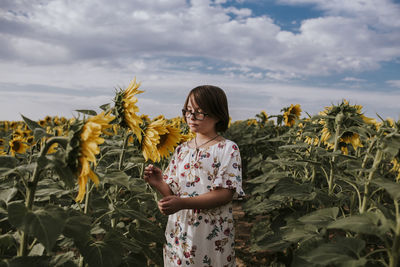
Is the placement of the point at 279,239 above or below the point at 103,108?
below

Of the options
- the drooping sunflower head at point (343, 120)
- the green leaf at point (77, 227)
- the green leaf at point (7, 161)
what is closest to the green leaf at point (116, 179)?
the green leaf at point (77, 227)

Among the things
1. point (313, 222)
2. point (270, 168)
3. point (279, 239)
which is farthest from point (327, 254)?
point (270, 168)

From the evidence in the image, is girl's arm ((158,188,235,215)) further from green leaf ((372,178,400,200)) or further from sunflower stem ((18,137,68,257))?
green leaf ((372,178,400,200))

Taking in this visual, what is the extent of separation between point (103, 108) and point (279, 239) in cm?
138

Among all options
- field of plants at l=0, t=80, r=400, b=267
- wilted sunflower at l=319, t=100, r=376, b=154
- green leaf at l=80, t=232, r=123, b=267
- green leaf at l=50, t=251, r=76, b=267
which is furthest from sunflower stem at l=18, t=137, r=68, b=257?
wilted sunflower at l=319, t=100, r=376, b=154

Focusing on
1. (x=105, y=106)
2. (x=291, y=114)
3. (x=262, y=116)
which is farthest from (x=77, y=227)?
(x=262, y=116)

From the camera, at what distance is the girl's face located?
2.35m

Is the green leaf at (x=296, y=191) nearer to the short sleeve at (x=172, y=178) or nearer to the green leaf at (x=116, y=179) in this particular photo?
the short sleeve at (x=172, y=178)

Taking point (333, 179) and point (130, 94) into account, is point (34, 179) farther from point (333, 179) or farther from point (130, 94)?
point (333, 179)

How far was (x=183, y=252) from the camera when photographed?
2281 mm

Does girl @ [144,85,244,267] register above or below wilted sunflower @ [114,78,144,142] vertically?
below

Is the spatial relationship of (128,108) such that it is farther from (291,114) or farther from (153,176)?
(291,114)

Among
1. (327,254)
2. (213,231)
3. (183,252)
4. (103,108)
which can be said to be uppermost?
(103,108)

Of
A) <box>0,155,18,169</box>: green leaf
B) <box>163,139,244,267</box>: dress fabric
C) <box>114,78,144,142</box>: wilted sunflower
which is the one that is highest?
<box>114,78,144,142</box>: wilted sunflower
